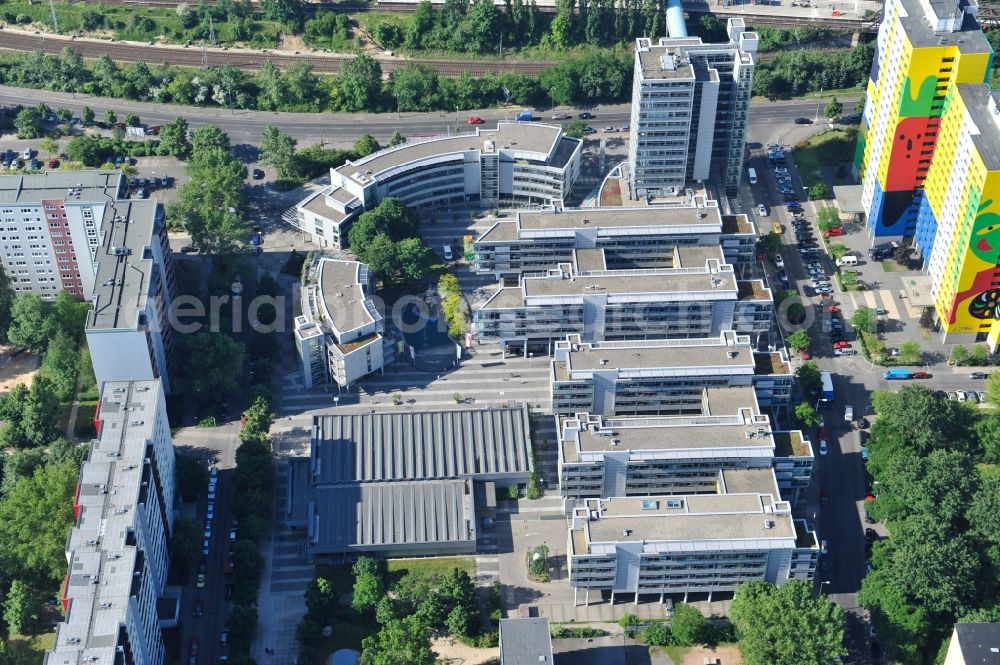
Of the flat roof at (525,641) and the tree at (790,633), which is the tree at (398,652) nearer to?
the flat roof at (525,641)

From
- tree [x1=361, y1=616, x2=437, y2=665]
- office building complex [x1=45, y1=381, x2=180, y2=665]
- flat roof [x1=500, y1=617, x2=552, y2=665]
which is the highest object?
office building complex [x1=45, y1=381, x2=180, y2=665]

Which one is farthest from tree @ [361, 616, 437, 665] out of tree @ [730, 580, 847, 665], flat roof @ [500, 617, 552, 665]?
tree @ [730, 580, 847, 665]

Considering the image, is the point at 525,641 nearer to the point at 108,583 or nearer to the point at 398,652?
the point at 398,652

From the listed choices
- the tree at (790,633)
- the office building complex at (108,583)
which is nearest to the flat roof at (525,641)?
the tree at (790,633)

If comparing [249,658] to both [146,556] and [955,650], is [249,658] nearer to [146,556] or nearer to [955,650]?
[146,556]

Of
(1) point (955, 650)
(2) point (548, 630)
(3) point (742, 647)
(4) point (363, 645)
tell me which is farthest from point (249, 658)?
(1) point (955, 650)

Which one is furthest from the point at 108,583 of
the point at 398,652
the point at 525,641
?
the point at 525,641

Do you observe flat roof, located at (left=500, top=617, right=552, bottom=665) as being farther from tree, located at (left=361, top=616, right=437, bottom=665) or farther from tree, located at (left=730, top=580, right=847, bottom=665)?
tree, located at (left=730, top=580, right=847, bottom=665)
